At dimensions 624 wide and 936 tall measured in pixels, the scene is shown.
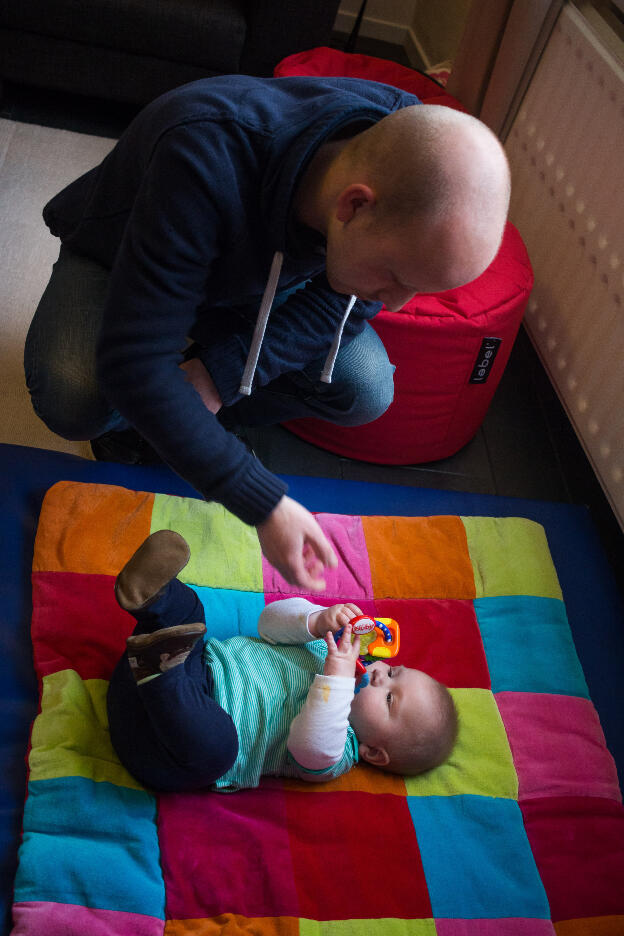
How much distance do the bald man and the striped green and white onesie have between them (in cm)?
28

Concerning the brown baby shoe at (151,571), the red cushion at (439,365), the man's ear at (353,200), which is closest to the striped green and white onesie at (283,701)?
the brown baby shoe at (151,571)

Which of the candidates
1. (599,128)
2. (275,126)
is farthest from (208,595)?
(599,128)

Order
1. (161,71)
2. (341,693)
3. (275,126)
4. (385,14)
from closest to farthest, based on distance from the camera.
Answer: (275,126) < (341,693) < (161,71) < (385,14)

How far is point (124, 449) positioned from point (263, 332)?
23.6 inches

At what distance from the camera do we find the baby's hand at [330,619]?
1408 mm

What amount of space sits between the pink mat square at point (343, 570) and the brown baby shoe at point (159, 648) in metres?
0.40

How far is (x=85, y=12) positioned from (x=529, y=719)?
227 centimetres

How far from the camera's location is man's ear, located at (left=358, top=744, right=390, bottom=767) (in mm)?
1362

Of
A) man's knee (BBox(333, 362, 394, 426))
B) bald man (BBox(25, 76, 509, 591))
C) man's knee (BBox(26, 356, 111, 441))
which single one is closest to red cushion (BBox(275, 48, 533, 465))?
man's knee (BBox(333, 362, 394, 426))

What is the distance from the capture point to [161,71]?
8.38ft

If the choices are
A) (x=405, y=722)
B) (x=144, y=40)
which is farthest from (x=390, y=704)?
(x=144, y=40)

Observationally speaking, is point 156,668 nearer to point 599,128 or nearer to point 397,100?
point 397,100

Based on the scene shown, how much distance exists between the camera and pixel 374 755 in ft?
4.52

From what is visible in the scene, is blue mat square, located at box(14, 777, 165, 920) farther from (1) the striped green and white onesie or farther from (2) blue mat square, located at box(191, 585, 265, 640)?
(2) blue mat square, located at box(191, 585, 265, 640)
